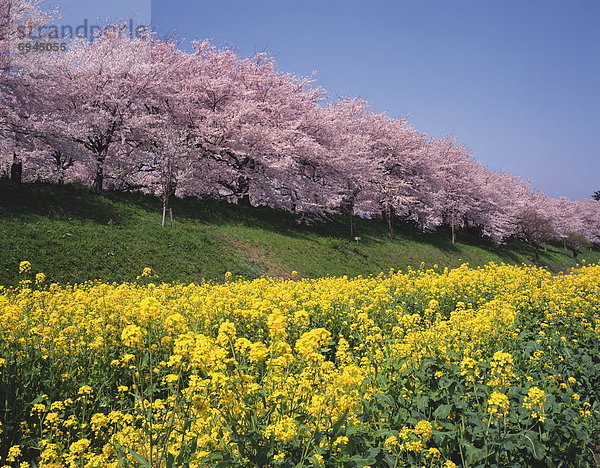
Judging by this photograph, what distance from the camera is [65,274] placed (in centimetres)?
1487

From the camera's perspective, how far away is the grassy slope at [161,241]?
15789 millimetres

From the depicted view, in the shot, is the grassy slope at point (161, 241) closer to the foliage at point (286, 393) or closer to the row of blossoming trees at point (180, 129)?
the row of blossoming trees at point (180, 129)

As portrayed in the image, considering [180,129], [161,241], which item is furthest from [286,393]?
[180,129]

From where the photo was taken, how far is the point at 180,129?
1073 inches

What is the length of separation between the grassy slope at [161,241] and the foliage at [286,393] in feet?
25.2

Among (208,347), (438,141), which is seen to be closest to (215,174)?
(208,347)

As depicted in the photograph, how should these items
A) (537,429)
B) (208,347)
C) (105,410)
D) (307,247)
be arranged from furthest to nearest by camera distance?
(307,247) < (105,410) < (537,429) < (208,347)

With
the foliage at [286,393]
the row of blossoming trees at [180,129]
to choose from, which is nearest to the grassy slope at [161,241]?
the row of blossoming trees at [180,129]

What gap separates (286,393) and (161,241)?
652 inches

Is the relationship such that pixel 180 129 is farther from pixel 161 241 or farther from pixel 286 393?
pixel 286 393

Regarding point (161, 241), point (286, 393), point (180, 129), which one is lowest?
point (286, 393)

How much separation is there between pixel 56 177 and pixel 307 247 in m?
14.5

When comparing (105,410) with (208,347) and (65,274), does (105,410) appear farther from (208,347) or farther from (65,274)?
(65,274)

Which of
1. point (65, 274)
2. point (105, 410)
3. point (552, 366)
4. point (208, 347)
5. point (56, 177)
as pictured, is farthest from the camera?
point (56, 177)
